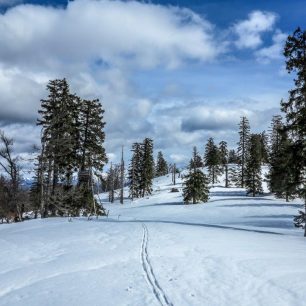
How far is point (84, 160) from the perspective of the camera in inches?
1559

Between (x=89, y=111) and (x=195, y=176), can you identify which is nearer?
(x=89, y=111)

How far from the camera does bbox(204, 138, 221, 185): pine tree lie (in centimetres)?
9581

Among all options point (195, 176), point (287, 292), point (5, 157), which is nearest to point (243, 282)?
point (287, 292)

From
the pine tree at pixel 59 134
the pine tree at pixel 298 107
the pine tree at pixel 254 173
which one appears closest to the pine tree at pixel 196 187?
the pine tree at pixel 254 173

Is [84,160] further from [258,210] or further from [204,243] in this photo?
[204,243]

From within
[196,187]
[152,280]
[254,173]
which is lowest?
[152,280]

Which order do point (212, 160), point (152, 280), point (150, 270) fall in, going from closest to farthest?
point (152, 280) < point (150, 270) < point (212, 160)

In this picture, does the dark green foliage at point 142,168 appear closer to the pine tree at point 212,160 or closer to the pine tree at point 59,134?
the pine tree at point 212,160

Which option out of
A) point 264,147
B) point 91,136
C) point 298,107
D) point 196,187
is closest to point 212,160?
point 264,147

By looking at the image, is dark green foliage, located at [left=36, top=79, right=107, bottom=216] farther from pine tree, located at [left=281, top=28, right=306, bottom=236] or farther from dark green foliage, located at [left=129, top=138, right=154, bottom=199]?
dark green foliage, located at [left=129, top=138, right=154, bottom=199]

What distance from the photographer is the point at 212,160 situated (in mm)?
96062

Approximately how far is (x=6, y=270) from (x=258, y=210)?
35533mm

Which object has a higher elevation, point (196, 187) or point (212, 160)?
point (212, 160)

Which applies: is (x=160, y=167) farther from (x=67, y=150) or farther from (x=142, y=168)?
(x=67, y=150)
